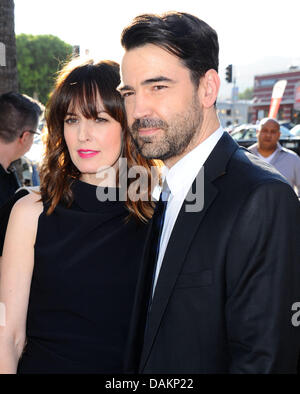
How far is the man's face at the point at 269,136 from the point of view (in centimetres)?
739

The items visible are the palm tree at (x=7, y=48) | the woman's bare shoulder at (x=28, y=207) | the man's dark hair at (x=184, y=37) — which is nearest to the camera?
the man's dark hair at (x=184, y=37)

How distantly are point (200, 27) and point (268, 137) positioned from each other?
5758 mm

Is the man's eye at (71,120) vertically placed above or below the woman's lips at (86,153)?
above

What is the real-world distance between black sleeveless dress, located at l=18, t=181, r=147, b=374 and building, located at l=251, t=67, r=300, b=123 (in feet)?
180

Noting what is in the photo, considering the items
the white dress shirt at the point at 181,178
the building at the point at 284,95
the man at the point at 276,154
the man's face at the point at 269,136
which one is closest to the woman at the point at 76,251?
the white dress shirt at the point at 181,178

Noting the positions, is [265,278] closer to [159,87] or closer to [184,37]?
[159,87]

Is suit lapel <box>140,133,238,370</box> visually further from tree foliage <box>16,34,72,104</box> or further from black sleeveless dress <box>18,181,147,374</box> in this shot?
tree foliage <box>16,34,72,104</box>

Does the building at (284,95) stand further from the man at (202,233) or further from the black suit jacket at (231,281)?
the black suit jacket at (231,281)

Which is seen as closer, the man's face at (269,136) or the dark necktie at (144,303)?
the dark necktie at (144,303)

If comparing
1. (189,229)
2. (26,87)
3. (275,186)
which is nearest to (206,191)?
(189,229)

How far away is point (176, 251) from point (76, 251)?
30.4 inches

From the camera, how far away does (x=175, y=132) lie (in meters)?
1.91

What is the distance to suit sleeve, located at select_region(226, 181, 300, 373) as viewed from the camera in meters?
1.52

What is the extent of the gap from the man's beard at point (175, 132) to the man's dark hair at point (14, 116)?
267 cm
